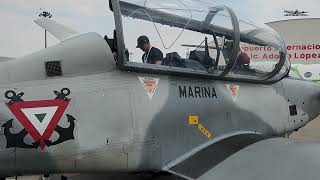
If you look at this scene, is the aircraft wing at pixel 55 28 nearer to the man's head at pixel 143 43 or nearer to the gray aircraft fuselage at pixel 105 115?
the man's head at pixel 143 43

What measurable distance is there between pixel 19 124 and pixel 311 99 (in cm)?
522

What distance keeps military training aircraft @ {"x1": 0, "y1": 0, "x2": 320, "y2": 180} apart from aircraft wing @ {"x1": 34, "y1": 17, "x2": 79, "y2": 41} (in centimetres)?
393

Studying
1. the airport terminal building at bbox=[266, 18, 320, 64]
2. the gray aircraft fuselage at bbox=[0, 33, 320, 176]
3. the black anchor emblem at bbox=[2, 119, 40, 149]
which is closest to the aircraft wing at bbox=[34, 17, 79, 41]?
the gray aircraft fuselage at bbox=[0, 33, 320, 176]

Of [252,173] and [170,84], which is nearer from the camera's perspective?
[252,173]

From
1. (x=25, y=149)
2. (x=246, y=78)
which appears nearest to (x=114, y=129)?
(x=25, y=149)

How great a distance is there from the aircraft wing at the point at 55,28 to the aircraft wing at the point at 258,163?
4.97m

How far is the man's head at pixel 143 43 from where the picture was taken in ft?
15.6

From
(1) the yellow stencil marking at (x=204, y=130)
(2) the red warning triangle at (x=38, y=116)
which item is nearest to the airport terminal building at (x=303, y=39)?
(1) the yellow stencil marking at (x=204, y=130)

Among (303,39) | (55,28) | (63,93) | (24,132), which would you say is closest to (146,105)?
(63,93)

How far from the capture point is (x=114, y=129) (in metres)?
4.24

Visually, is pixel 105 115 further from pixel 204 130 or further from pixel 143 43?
pixel 204 130

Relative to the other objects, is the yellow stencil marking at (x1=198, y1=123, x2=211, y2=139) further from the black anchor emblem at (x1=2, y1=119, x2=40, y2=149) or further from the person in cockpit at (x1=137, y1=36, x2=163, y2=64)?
the black anchor emblem at (x1=2, y1=119, x2=40, y2=149)

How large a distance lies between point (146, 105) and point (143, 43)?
0.77 metres

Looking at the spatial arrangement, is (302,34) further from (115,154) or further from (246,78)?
(115,154)
